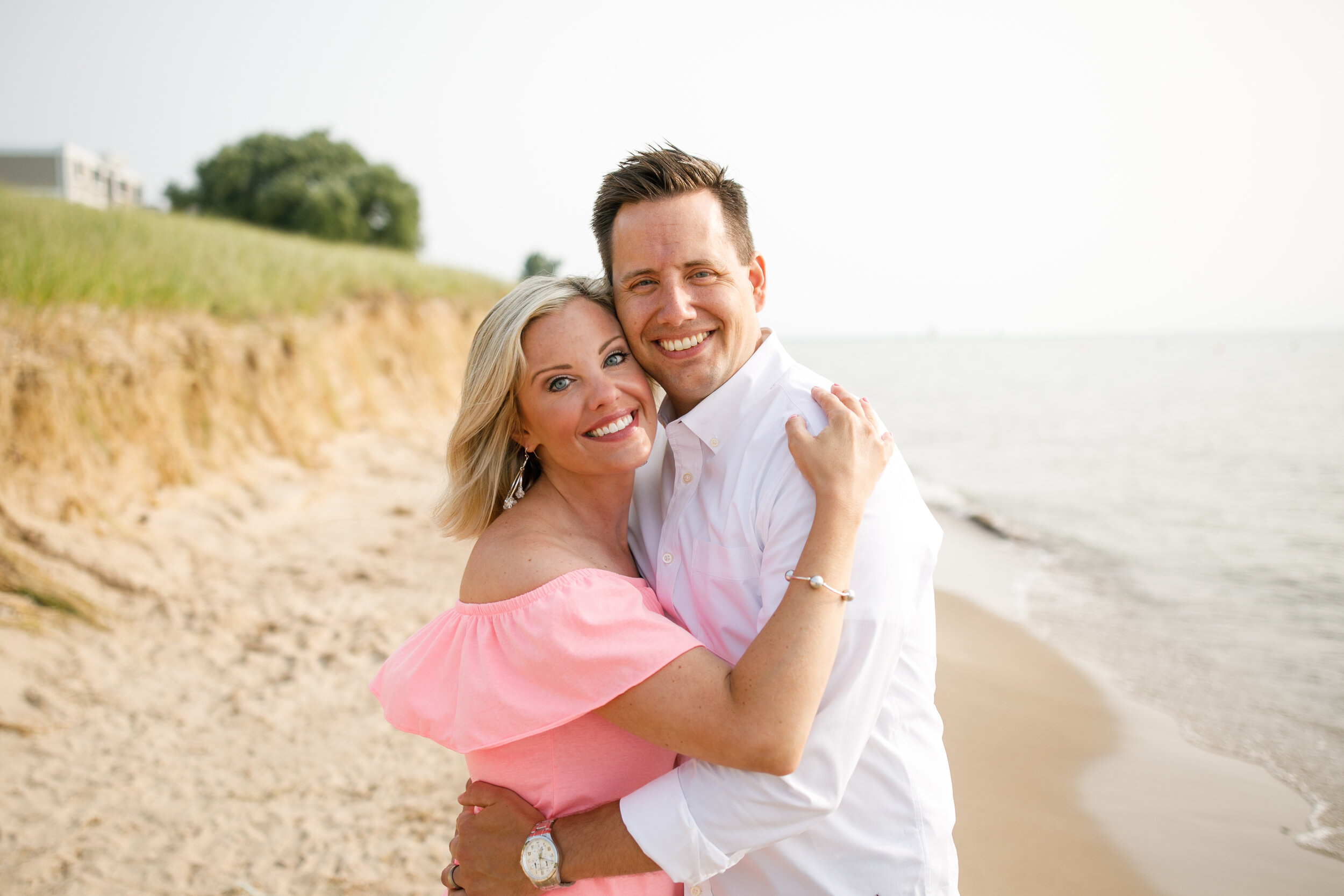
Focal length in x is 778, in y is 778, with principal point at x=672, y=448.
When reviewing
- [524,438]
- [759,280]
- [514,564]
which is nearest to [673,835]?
[514,564]

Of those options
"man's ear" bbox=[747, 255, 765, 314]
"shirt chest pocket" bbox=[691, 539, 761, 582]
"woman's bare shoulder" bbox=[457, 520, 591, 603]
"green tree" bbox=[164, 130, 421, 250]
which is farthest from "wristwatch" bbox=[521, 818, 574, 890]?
"green tree" bbox=[164, 130, 421, 250]

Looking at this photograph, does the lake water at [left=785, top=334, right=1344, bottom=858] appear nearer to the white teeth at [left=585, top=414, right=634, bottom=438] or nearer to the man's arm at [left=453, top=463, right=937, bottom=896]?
the man's arm at [left=453, top=463, right=937, bottom=896]

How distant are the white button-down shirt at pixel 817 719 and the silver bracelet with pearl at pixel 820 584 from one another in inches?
1.3

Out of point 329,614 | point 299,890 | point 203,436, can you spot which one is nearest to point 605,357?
point 299,890

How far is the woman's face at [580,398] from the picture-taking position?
2.41 m

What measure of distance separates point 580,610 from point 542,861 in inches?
27.0

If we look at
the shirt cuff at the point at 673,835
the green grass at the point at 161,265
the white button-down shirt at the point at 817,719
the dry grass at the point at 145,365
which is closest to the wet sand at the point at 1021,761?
the white button-down shirt at the point at 817,719

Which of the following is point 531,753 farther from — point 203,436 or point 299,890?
point 203,436

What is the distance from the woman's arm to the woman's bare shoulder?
387 millimetres

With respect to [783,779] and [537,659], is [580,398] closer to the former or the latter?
[537,659]

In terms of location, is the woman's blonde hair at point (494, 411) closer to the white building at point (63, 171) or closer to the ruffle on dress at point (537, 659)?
the ruffle on dress at point (537, 659)

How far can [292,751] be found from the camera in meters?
4.50

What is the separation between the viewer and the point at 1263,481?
15.7 meters

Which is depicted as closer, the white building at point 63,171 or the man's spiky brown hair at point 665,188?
the man's spiky brown hair at point 665,188
